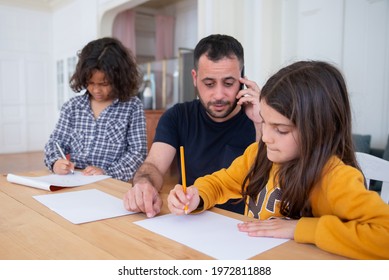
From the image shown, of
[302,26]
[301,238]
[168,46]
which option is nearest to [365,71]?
[302,26]

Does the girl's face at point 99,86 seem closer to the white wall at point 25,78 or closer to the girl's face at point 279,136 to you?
the girl's face at point 279,136

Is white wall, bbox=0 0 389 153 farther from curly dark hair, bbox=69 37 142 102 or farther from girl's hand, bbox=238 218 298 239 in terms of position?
girl's hand, bbox=238 218 298 239

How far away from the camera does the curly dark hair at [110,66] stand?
1627mm

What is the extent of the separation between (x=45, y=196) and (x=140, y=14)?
18.8 feet

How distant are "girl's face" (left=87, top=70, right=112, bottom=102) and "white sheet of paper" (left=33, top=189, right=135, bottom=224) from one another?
0.65 m

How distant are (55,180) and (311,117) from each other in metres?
0.92

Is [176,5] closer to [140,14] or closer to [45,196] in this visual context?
[140,14]

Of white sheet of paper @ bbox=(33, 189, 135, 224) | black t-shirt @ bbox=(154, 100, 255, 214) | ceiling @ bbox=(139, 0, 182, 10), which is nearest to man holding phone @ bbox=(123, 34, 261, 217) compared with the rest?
black t-shirt @ bbox=(154, 100, 255, 214)

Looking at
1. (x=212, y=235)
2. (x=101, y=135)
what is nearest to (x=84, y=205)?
(x=212, y=235)

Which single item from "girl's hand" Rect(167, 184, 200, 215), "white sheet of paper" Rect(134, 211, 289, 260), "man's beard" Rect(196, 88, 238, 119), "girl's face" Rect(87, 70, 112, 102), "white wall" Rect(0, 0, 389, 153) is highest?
"white wall" Rect(0, 0, 389, 153)

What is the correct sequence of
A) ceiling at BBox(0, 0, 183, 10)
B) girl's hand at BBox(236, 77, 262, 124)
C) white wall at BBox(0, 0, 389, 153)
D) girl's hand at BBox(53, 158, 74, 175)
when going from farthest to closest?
ceiling at BBox(0, 0, 183, 10)
white wall at BBox(0, 0, 389, 153)
girl's hand at BBox(53, 158, 74, 175)
girl's hand at BBox(236, 77, 262, 124)

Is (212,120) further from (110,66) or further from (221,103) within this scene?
(110,66)

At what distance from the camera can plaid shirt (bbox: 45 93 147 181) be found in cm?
164

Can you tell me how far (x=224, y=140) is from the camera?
1.43 meters
